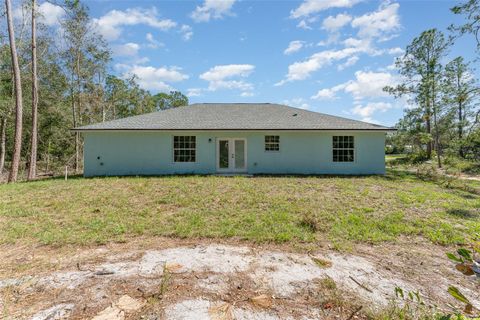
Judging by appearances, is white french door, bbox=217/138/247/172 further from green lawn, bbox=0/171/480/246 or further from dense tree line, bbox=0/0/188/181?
dense tree line, bbox=0/0/188/181

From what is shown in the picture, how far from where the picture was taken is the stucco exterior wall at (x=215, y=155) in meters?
12.3

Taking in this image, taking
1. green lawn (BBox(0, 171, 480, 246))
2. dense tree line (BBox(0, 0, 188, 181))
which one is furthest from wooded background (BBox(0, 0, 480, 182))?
green lawn (BBox(0, 171, 480, 246))

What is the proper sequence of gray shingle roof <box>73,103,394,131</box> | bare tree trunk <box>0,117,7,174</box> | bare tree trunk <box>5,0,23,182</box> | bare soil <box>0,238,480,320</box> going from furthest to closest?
bare tree trunk <box>0,117,7,174</box> < gray shingle roof <box>73,103,394,131</box> < bare tree trunk <box>5,0,23,182</box> < bare soil <box>0,238,480,320</box>

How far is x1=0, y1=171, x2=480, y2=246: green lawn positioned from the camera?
16.7ft

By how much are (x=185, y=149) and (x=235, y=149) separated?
2739 mm

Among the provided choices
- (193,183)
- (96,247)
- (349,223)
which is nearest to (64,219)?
(96,247)

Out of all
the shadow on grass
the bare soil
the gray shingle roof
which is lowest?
the bare soil

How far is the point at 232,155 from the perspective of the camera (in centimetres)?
1267

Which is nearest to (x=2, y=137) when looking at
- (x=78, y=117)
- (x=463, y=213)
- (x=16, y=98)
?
(x=78, y=117)

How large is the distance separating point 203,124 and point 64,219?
26.0 ft

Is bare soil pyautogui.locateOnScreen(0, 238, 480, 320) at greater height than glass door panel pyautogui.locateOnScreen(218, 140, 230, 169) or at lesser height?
lesser

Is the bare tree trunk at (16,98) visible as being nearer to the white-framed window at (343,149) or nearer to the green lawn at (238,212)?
the green lawn at (238,212)

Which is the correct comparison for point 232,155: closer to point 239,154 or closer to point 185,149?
point 239,154

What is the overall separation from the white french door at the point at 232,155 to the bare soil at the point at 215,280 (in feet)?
26.3
